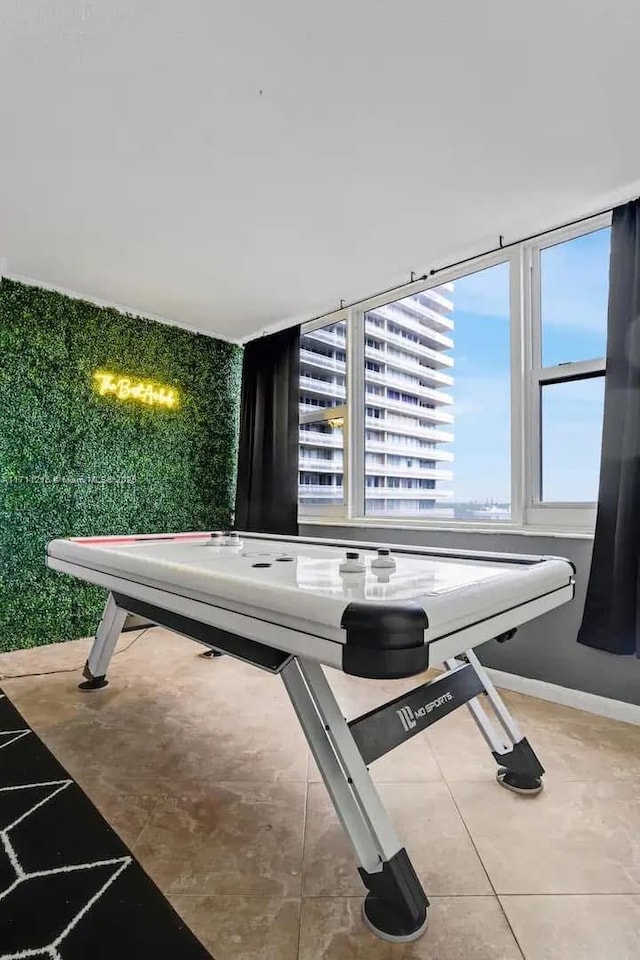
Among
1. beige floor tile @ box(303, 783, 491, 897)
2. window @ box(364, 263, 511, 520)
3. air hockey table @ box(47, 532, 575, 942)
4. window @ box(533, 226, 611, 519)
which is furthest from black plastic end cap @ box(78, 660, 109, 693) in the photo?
window @ box(533, 226, 611, 519)

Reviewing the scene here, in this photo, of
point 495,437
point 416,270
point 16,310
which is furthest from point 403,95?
point 16,310

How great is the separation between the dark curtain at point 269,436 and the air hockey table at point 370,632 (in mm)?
1997

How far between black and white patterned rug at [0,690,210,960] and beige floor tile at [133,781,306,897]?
0.08m

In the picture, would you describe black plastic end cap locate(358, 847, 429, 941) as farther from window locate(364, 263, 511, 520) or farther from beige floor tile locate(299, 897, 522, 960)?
window locate(364, 263, 511, 520)

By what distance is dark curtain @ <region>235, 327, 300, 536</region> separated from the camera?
3916 millimetres

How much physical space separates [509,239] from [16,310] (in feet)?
9.78

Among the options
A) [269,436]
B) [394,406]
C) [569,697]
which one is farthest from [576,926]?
[269,436]

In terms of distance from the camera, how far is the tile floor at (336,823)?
3.70ft

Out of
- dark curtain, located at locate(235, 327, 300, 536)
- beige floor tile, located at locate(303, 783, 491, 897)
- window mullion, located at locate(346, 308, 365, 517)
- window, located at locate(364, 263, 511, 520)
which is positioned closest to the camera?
beige floor tile, located at locate(303, 783, 491, 897)

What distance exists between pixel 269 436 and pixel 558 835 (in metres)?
3.14

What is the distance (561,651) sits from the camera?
96.1 inches

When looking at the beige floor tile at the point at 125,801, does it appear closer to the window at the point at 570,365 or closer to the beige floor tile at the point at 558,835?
the beige floor tile at the point at 558,835

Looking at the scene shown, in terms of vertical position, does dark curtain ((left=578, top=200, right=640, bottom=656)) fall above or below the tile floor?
above

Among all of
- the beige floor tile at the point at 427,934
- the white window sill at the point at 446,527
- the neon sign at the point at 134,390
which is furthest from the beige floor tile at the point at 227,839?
the neon sign at the point at 134,390
